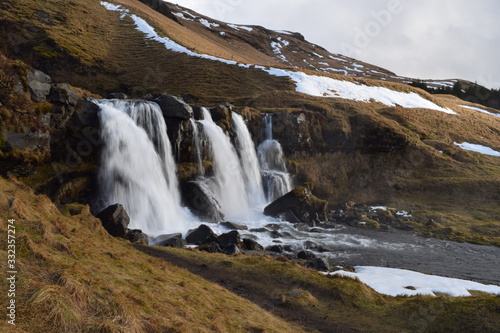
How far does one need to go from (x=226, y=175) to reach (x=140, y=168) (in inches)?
430

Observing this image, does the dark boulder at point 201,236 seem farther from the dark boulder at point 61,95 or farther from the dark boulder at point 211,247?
the dark boulder at point 61,95

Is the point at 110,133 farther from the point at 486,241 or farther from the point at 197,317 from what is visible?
the point at 486,241

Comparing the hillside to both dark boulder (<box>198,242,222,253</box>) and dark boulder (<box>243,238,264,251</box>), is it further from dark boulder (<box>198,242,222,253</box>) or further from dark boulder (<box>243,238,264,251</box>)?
dark boulder (<box>243,238,264,251</box>)

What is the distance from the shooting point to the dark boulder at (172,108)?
34094mm

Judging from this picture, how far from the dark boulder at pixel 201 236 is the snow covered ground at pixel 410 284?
8676 millimetres

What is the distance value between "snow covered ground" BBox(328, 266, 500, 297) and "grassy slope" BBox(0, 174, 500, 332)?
2.47m

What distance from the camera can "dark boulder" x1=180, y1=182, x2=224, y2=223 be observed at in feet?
103

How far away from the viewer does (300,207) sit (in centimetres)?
3575

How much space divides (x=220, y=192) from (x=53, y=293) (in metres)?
30.0

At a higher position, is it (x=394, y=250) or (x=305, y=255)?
(x=394, y=250)

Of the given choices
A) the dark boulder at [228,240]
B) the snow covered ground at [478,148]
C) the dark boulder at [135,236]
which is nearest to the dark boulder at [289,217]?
the dark boulder at [228,240]

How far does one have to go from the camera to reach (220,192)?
36.5 metres

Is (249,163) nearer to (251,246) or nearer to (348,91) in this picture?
(251,246)

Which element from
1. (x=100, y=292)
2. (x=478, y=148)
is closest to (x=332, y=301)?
(x=100, y=292)
